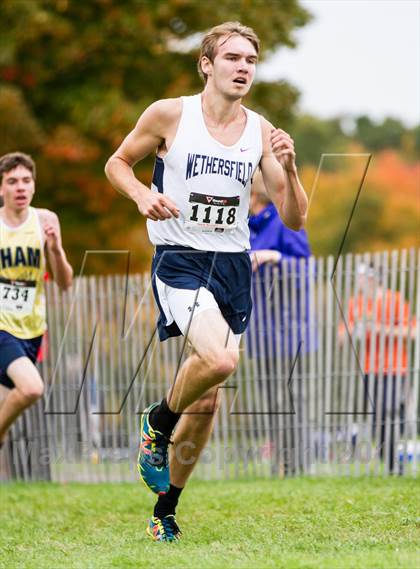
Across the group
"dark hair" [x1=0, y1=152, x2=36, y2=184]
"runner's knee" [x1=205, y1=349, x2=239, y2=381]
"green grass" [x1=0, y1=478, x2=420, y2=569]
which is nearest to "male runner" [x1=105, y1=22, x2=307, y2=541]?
"runner's knee" [x1=205, y1=349, x2=239, y2=381]

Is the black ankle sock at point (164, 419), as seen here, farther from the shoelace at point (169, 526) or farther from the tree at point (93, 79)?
the tree at point (93, 79)

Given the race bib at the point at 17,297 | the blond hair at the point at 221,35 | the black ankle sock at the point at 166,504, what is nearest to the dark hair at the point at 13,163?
the race bib at the point at 17,297

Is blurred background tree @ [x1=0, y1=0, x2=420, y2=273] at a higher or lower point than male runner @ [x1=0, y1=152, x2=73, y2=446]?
higher

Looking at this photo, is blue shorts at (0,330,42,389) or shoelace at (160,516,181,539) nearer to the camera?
shoelace at (160,516,181,539)

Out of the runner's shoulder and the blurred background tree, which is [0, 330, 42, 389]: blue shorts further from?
the blurred background tree

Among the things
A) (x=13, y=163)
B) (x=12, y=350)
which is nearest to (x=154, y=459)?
(x=12, y=350)

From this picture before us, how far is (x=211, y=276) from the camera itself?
5648 millimetres

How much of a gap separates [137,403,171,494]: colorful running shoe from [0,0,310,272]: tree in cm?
1277

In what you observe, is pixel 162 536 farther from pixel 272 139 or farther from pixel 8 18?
pixel 8 18

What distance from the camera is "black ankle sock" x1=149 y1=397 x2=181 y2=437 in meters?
5.65

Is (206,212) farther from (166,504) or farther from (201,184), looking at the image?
(166,504)

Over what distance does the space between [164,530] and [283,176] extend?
1916 mm

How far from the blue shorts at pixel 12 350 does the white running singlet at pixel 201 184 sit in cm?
196

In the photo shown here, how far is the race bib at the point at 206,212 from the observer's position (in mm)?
5660
